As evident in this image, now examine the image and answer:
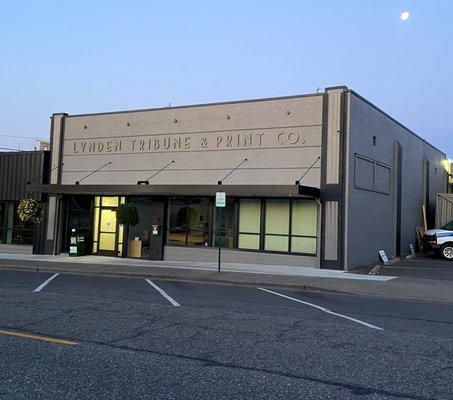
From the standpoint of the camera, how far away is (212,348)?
7004mm

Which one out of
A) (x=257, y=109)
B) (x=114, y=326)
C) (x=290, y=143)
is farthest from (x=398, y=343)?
(x=257, y=109)

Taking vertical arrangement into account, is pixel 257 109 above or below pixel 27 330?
above

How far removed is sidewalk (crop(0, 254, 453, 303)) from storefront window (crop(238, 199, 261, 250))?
47.0 inches

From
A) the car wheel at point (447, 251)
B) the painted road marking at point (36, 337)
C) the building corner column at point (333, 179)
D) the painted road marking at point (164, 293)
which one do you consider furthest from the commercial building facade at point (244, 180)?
the painted road marking at point (36, 337)

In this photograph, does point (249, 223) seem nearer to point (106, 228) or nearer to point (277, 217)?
point (277, 217)

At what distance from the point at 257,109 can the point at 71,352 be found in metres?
15.3

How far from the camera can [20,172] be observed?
1014 inches

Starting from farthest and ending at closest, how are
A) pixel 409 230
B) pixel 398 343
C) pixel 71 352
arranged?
1. pixel 409 230
2. pixel 398 343
3. pixel 71 352

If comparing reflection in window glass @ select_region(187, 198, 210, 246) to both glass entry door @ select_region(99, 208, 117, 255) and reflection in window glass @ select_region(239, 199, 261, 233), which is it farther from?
glass entry door @ select_region(99, 208, 117, 255)

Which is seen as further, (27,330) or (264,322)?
(264,322)

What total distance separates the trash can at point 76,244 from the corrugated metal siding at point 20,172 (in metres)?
3.09

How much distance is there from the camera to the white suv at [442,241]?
2269 centimetres

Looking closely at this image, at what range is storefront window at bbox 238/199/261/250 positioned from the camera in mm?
20469

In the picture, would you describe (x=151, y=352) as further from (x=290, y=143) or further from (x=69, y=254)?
(x=69, y=254)
